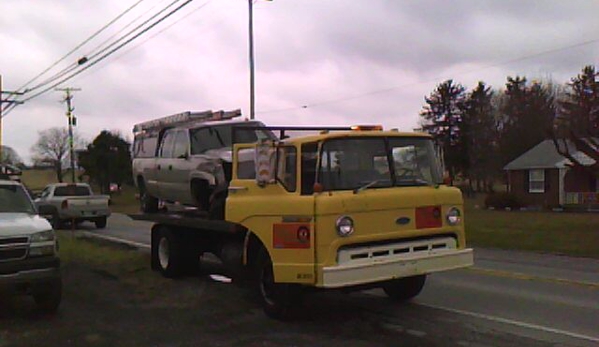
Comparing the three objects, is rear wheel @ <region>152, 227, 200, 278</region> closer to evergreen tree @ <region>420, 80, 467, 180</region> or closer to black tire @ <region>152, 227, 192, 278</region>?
black tire @ <region>152, 227, 192, 278</region>

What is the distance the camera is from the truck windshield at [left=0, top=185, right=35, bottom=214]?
31.1 feet

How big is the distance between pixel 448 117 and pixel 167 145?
197 feet

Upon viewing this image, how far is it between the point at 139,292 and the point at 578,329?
655cm

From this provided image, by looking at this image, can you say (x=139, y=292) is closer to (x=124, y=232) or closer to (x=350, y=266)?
(x=350, y=266)

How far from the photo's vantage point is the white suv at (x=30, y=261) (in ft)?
26.5

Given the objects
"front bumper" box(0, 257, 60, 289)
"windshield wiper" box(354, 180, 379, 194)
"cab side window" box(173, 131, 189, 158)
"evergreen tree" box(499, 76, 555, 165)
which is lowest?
"front bumper" box(0, 257, 60, 289)

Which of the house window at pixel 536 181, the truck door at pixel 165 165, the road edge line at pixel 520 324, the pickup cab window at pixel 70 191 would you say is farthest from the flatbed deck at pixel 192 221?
the house window at pixel 536 181

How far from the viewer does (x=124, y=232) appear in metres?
24.4

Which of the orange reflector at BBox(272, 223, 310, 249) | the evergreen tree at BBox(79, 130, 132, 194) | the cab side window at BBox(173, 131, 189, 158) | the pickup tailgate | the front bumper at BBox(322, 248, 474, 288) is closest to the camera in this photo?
the front bumper at BBox(322, 248, 474, 288)

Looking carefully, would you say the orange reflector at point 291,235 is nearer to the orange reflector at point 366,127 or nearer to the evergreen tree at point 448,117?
the orange reflector at point 366,127

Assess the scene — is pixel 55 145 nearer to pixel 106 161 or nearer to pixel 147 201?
pixel 106 161

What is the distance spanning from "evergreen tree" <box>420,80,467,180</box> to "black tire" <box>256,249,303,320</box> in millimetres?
58888

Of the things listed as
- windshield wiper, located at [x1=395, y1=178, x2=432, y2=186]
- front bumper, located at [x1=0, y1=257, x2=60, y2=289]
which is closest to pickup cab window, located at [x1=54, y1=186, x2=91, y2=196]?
front bumper, located at [x1=0, y1=257, x2=60, y2=289]

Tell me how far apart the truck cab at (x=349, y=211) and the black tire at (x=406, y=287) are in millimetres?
1142
